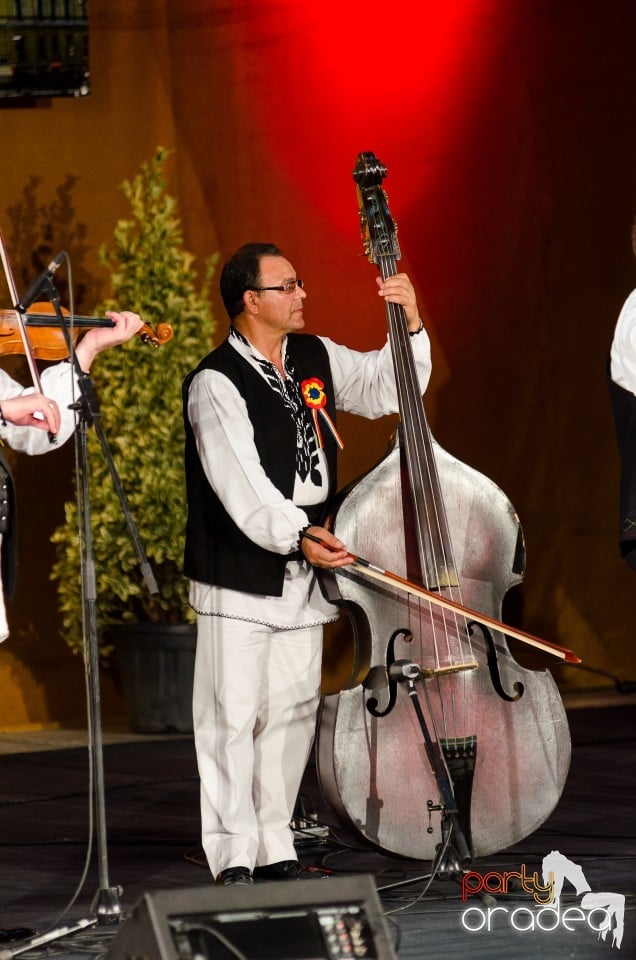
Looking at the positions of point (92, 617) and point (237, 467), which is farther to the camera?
point (237, 467)

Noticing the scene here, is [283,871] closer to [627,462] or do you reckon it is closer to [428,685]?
[428,685]

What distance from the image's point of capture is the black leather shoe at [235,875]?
3.31m

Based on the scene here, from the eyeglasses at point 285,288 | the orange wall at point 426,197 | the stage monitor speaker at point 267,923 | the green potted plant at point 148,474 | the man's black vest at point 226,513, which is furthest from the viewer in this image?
the orange wall at point 426,197

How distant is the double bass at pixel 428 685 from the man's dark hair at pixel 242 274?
1.34 feet

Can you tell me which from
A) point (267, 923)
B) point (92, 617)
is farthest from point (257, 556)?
point (267, 923)

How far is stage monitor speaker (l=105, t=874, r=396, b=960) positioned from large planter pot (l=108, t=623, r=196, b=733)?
3447 millimetres

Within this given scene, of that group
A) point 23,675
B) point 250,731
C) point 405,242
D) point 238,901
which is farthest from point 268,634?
point 405,242

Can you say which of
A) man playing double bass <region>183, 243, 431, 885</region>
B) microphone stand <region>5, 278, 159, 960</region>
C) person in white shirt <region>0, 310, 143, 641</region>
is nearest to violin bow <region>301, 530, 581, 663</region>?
man playing double bass <region>183, 243, 431, 885</region>

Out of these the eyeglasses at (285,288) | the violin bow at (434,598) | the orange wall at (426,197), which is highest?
the orange wall at (426,197)

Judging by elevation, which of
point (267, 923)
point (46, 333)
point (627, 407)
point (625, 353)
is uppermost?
point (46, 333)

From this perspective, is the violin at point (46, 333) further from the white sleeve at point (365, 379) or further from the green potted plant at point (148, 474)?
the green potted plant at point (148, 474)

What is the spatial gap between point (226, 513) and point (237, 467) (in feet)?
0.40

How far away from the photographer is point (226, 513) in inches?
135

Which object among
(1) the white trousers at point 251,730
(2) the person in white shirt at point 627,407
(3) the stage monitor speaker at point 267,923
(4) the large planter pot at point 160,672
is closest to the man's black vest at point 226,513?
(1) the white trousers at point 251,730
